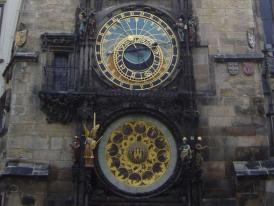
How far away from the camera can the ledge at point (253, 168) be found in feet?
36.3

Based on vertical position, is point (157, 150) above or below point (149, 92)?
below

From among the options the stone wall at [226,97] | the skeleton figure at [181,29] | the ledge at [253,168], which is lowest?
the ledge at [253,168]

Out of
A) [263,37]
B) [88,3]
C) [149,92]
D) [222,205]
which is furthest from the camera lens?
[263,37]

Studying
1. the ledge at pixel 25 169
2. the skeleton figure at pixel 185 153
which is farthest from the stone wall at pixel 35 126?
the skeleton figure at pixel 185 153

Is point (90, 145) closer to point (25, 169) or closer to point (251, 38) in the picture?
point (25, 169)

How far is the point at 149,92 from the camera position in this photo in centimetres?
1178

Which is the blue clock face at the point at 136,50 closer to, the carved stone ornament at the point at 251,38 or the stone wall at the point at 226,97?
the stone wall at the point at 226,97

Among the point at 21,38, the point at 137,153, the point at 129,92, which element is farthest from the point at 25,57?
the point at 137,153

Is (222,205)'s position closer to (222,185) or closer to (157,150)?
(222,185)

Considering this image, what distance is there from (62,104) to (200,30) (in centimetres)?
417

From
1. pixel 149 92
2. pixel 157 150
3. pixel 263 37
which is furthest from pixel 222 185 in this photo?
pixel 263 37

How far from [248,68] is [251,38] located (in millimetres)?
919

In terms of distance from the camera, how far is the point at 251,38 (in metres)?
12.6

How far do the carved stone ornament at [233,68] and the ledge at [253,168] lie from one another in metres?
2.35
